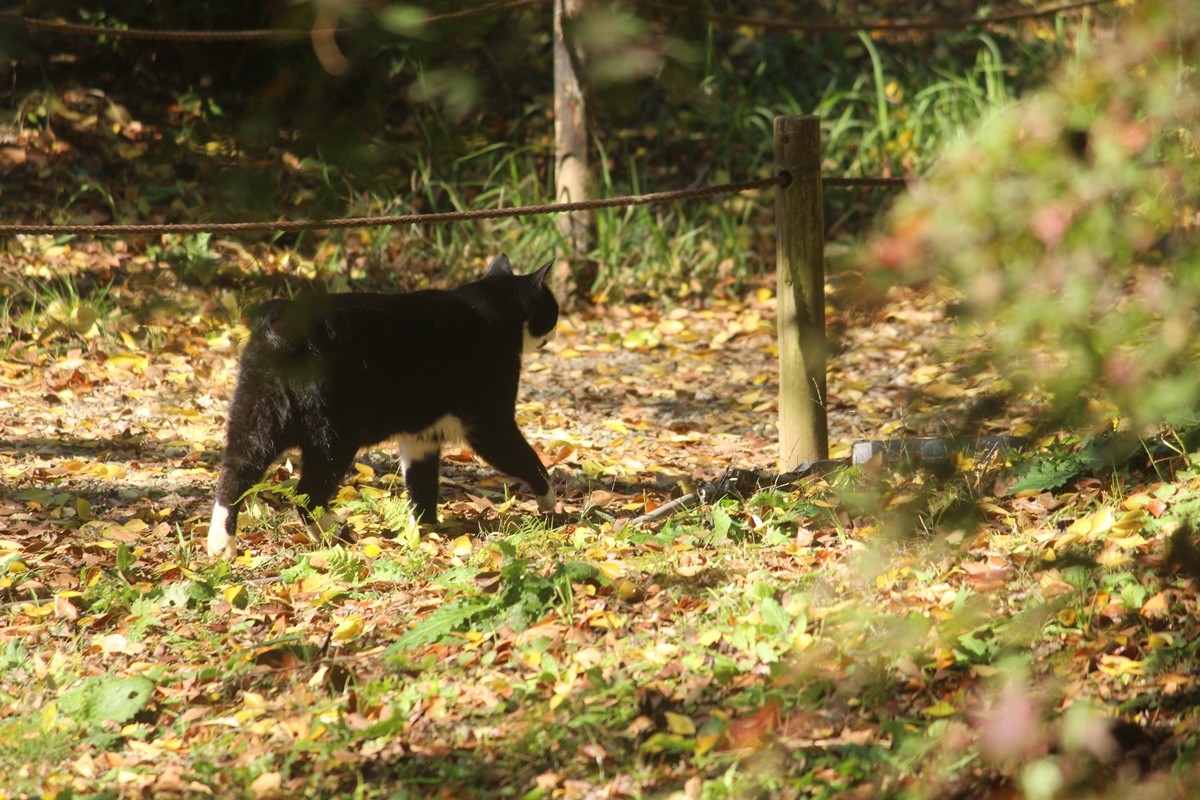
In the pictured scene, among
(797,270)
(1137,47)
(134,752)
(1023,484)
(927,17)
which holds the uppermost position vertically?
(927,17)

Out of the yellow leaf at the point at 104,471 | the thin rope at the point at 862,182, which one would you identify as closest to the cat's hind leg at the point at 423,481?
the yellow leaf at the point at 104,471

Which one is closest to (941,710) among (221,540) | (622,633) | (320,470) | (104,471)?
(622,633)

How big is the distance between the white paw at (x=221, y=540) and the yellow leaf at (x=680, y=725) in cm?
182

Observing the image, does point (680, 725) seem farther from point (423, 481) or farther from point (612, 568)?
point (423, 481)

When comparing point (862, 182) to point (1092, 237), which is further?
point (862, 182)

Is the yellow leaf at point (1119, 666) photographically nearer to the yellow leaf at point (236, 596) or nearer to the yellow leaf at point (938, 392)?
the yellow leaf at point (938, 392)

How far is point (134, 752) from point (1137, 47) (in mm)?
2482

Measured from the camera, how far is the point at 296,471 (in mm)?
4926

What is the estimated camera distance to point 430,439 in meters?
4.50

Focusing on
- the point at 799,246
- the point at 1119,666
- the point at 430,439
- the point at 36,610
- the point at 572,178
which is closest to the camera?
the point at 1119,666

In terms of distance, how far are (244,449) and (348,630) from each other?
100 centimetres

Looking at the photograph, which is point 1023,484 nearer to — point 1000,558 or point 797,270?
point 1000,558

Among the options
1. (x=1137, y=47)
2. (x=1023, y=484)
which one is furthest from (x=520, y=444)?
(x=1137, y=47)

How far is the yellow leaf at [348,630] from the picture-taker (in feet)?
11.1
